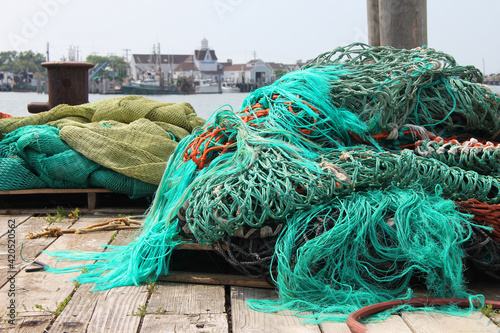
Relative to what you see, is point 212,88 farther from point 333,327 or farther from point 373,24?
point 333,327

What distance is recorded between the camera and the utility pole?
17.3ft

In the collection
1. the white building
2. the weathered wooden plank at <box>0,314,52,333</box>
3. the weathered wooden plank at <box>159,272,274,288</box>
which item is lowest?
the weathered wooden plank at <box>0,314,52,333</box>

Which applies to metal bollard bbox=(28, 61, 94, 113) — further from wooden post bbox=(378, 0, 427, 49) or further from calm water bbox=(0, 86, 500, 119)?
wooden post bbox=(378, 0, 427, 49)

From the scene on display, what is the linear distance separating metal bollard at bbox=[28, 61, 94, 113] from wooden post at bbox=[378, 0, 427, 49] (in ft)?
15.3

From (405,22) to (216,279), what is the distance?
354cm

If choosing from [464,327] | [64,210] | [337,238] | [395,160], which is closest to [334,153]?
[395,160]

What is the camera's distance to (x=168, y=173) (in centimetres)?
396

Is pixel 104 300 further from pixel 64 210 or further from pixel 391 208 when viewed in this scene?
pixel 64 210

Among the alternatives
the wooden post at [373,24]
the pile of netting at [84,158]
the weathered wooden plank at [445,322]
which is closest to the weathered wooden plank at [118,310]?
the weathered wooden plank at [445,322]

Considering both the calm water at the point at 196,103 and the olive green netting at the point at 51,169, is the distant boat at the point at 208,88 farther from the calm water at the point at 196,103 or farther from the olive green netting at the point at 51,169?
the olive green netting at the point at 51,169

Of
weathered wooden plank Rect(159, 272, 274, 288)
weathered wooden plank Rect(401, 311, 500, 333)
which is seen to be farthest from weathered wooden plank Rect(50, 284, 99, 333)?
weathered wooden plank Rect(401, 311, 500, 333)

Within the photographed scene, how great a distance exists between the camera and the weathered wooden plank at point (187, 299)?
8.86 ft

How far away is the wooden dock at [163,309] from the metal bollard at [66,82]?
507 centimetres

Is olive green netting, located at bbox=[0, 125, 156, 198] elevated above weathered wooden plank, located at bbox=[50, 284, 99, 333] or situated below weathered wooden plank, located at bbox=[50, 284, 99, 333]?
above
